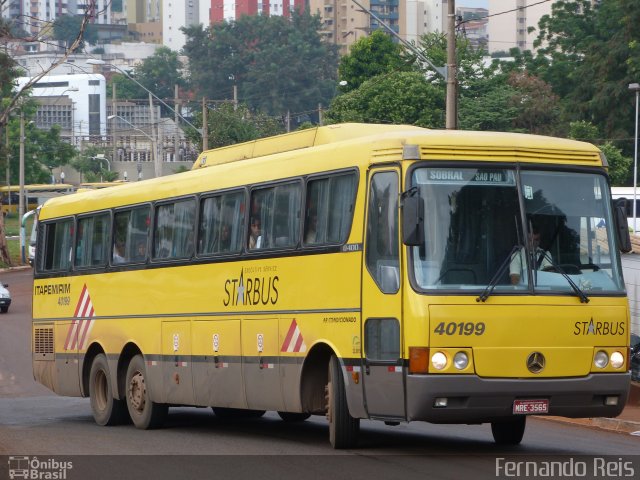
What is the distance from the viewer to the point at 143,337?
1858 cm

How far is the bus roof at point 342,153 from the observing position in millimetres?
13156

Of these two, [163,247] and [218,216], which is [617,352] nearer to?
[218,216]

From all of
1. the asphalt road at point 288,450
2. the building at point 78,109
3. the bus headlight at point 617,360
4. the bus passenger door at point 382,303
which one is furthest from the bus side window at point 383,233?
the building at point 78,109

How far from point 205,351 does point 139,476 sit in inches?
166

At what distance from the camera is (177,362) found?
17.5 meters

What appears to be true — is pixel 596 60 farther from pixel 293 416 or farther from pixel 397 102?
pixel 293 416

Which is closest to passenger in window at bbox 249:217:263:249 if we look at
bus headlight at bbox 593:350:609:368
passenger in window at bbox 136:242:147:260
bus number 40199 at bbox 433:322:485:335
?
passenger in window at bbox 136:242:147:260

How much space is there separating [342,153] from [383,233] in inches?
49.5

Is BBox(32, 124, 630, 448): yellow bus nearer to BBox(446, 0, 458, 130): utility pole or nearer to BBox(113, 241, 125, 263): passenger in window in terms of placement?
BBox(113, 241, 125, 263): passenger in window

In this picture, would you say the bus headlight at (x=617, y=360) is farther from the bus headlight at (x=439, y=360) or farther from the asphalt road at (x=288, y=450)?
the bus headlight at (x=439, y=360)

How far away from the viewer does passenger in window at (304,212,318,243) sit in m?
14.4

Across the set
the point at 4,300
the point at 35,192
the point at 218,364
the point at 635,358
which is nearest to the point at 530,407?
the point at 218,364

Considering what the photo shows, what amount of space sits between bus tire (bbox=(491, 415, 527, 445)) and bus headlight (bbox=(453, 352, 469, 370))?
2.23m

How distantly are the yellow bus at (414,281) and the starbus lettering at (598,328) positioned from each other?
1 centimetres
